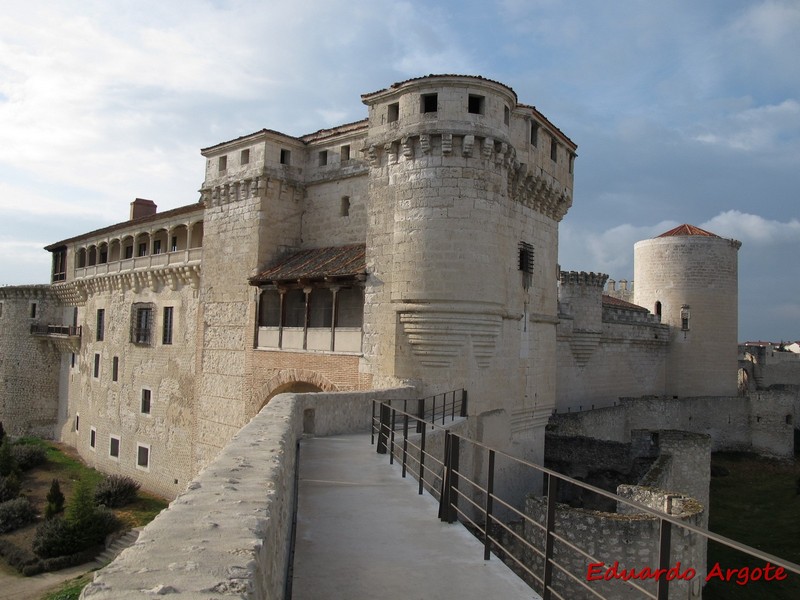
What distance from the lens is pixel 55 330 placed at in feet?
116

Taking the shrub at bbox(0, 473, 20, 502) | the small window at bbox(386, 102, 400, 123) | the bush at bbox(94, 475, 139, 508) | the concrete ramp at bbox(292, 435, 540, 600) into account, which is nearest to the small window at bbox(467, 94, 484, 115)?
the small window at bbox(386, 102, 400, 123)

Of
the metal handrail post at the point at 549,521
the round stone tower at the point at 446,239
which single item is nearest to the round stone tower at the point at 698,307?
the round stone tower at the point at 446,239

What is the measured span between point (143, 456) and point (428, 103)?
62.2 feet

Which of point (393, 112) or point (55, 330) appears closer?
point (393, 112)

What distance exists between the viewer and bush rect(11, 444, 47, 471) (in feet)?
95.0

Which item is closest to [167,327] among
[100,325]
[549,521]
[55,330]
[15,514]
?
[100,325]

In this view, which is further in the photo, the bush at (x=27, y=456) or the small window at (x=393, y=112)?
the bush at (x=27, y=456)

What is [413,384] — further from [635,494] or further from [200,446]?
[200,446]

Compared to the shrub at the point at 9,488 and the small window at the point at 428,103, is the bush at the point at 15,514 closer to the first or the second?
the shrub at the point at 9,488

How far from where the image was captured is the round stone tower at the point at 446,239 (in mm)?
15414

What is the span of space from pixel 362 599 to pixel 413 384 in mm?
10648

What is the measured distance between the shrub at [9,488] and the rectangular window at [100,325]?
24.1ft

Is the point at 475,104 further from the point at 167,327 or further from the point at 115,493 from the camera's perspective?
the point at 115,493

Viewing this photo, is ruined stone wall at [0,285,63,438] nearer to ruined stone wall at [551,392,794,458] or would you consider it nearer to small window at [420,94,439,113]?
small window at [420,94,439,113]
